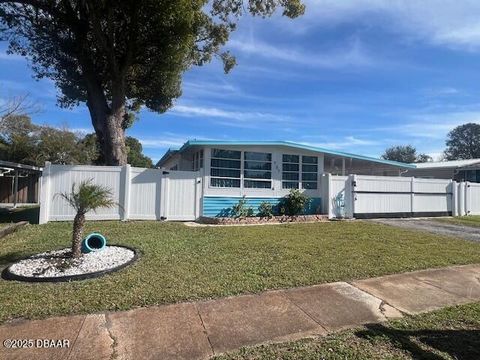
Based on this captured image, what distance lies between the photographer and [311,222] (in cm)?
1319

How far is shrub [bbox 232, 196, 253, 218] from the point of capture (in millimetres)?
13445

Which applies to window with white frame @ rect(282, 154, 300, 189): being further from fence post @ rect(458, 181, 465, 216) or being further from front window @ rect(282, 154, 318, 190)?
fence post @ rect(458, 181, 465, 216)

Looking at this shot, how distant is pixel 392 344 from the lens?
3.64 m

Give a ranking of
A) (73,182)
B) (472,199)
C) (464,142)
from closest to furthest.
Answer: (73,182) → (472,199) → (464,142)

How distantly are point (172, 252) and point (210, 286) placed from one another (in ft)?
7.52

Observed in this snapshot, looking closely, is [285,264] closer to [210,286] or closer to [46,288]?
[210,286]

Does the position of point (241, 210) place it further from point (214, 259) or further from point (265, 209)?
point (214, 259)

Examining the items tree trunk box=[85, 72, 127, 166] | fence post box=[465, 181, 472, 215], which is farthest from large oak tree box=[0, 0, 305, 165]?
fence post box=[465, 181, 472, 215]

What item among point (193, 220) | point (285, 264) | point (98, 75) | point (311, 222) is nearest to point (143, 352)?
point (285, 264)

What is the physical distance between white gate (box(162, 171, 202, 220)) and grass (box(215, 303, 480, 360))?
918 cm

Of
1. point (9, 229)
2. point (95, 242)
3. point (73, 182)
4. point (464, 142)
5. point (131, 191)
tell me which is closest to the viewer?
point (95, 242)

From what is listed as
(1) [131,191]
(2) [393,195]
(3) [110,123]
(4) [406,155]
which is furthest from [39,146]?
(4) [406,155]

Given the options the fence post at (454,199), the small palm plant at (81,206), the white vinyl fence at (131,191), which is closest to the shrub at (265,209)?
the white vinyl fence at (131,191)

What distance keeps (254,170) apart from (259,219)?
2091mm
